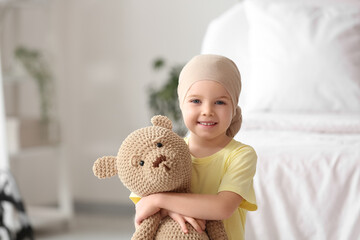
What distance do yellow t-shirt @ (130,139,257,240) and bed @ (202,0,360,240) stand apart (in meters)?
0.38

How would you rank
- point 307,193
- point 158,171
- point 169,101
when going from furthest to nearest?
point 169,101
point 307,193
point 158,171

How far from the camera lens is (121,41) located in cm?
355

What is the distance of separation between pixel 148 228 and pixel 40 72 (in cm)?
240

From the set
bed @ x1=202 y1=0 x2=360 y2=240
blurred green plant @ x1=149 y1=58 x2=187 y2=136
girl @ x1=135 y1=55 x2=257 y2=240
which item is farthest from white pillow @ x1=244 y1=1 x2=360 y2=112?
girl @ x1=135 y1=55 x2=257 y2=240

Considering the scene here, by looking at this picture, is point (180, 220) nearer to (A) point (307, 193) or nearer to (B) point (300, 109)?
(A) point (307, 193)

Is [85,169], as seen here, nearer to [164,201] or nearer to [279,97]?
[279,97]

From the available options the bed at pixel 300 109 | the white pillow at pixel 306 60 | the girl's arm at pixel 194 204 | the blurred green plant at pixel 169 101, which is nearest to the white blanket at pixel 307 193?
the bed at pixel 300 109

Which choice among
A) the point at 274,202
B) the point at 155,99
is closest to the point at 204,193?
the point at 274,202

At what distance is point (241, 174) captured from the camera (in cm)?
97

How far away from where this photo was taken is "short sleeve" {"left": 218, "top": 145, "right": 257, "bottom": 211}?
0.96m

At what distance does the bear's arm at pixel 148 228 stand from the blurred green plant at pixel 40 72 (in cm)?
233

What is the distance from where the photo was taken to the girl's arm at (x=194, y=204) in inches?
36.5

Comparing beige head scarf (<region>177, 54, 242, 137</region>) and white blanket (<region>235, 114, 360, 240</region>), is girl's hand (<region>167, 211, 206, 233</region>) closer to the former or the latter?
beige head scarf (<region>177, 54, 242, 137</region>)

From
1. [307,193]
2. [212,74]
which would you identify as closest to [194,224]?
Result: [212,74]
